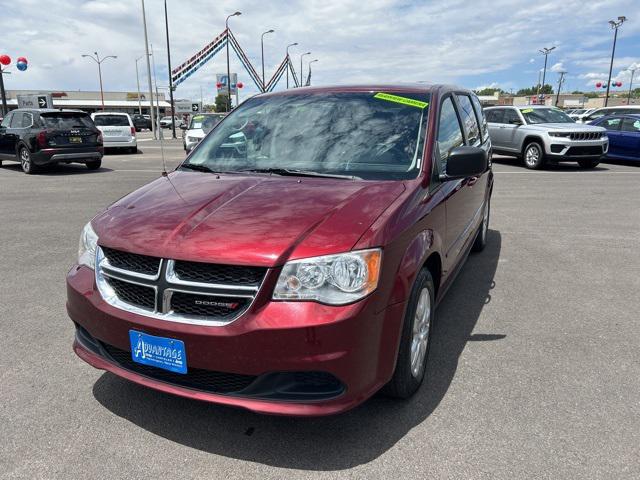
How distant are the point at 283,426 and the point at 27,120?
14.2m

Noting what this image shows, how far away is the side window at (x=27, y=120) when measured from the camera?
13.7 meters

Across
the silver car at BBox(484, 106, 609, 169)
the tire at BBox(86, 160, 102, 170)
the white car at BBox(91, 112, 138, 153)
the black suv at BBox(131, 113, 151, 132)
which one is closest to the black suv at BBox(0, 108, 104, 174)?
the tire at BBox(86, 160, 102, 170)

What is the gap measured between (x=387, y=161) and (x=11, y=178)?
12955 mm

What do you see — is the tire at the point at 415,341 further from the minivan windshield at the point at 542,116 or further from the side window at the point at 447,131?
the minivan windshield at the point at 542,116

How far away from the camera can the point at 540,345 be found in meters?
3.58

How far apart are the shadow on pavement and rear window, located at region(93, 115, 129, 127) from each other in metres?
19.3

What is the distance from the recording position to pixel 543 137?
46.8 ft

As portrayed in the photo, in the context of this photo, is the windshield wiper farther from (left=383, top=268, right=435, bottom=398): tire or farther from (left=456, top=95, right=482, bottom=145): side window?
(left=456, top=95, right=482, bottom=145): side window

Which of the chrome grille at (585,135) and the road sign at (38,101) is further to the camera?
the road sign at (38,101)

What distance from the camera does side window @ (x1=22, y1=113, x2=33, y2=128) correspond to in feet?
44.9

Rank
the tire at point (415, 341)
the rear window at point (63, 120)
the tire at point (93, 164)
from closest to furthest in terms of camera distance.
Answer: the tire at point (415, 341), the rear window at point (63, 120), the tire at point (93, 164)

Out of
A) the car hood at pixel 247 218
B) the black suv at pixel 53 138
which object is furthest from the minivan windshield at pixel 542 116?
the car hood at pixel 247 218

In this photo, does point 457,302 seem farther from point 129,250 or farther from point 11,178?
point 11,178

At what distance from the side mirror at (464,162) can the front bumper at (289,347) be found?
1081 mm
